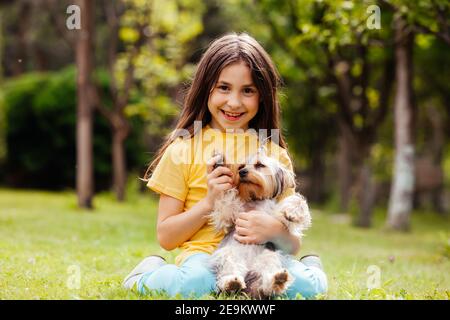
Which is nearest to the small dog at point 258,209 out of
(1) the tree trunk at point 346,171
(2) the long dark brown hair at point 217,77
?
(2) the long dark brown hair at point 217,77

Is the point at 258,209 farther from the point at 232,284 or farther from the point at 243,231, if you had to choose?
the point at 232,284

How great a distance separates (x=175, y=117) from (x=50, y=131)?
142 inches

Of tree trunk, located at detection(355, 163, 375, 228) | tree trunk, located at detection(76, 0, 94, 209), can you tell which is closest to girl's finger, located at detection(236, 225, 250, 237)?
tree trunk, located at detection(76, 0, 94, 209)

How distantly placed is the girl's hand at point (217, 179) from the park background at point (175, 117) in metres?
0.90

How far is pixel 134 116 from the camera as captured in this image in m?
18.8

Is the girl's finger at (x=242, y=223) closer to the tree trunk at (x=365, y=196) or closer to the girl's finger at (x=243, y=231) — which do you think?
the girl's finger at (x=243, y=231)

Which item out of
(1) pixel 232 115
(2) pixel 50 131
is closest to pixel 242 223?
(1) pixel 232 115

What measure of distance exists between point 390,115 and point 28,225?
52.4 feet

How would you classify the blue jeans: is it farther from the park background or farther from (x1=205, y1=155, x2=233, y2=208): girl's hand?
(x1=205, y1=155, x2=233, y2=208): girl's hand

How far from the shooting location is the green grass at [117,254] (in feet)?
14.3

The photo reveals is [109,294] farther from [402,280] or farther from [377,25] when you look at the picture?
[377,25]

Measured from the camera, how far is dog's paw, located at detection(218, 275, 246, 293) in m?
3.77

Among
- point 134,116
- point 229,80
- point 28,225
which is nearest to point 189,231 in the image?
point 229,80

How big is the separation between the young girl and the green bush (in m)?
14.1
